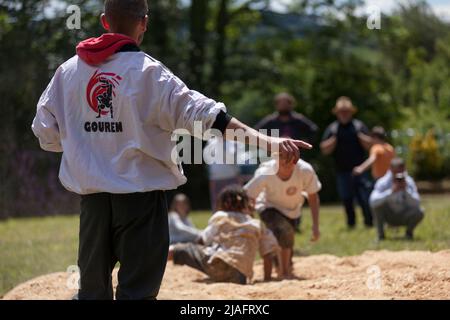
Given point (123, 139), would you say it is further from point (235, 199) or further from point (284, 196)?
point (284, 196)

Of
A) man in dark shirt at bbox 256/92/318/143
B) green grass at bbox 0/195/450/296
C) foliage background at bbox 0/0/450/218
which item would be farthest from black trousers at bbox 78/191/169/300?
foliage background at bbox 0/0/450/218

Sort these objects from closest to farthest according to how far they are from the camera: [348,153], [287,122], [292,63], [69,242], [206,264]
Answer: [206,264] → [69,242] → [287,122] → [348,153] → [292,63]

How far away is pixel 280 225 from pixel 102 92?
4.37 meters

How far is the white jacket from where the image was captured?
13.0ft

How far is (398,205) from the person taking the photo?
10828 mm

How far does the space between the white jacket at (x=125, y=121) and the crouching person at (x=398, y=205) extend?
7.05 metres

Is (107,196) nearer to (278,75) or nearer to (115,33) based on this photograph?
(115,33)

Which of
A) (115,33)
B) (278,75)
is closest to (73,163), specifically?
(115,33)

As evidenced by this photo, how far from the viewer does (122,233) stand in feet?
13.4

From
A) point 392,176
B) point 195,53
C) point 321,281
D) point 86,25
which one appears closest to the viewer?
point 321,281

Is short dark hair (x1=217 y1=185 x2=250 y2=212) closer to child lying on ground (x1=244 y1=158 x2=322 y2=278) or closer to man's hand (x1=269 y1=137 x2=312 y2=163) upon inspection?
child lying on ground (x1=244 y1=158 x2=322 y2=278)

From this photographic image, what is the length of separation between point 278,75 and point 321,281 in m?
16.8

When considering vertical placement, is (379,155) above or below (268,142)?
below

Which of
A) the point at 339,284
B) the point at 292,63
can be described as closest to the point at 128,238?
the point at 339,284
